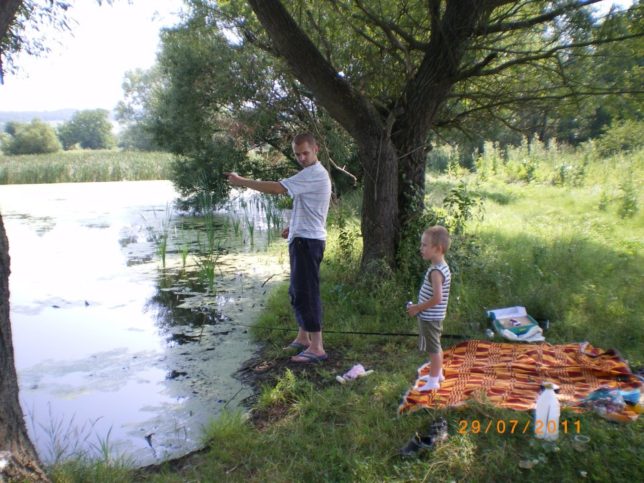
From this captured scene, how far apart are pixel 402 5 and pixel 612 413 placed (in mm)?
4914

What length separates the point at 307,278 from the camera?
13.4ft

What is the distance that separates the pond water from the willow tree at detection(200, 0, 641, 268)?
80.9 inches

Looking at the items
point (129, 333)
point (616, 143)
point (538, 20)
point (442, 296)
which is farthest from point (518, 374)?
point (616, 143)

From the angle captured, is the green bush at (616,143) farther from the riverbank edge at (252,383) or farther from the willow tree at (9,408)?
the willow tree at (9,408)

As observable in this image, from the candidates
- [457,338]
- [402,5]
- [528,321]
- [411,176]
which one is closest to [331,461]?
[457,338]

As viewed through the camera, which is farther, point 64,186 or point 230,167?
point 64,186

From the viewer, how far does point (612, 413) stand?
2.84 meters

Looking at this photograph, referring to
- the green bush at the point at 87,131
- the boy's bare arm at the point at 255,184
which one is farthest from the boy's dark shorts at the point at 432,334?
the green bush at the point at 87,131

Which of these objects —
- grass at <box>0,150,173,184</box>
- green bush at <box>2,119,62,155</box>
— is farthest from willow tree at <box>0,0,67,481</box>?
green bush at <box>2,119,62,155</box>

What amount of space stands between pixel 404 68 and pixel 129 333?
438 centimetres

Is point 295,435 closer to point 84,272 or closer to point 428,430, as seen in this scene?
point 428,430

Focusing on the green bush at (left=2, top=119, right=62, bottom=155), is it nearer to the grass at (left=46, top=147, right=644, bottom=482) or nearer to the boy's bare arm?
the grass at (left=46, top=147, right=644, bottom=482)

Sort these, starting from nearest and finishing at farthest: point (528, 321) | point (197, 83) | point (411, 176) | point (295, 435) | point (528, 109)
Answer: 1. point (295, 435)
2. point (528, 321)
3. point (411, 176)
4. point (528, 109)
5. point (197, 83)

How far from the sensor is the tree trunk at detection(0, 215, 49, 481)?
235 centimetres
